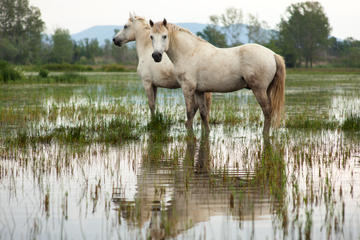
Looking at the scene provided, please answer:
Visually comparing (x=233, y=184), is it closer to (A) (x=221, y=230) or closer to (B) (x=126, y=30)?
(A) (x=221, y=230)

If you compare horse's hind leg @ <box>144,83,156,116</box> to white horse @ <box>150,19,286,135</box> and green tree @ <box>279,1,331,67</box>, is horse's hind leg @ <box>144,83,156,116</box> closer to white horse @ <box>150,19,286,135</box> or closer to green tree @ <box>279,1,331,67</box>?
white horse @ <box>150,19,286,135</box>

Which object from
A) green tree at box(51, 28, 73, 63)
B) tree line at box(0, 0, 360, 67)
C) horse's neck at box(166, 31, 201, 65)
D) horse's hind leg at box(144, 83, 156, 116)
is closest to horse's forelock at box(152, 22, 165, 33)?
horse's neck at box(166, 31, 201, 65)

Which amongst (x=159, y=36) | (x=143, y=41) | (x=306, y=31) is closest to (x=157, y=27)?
(x=159, y=36)

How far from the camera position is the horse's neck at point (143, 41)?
Answer: 10.6 m

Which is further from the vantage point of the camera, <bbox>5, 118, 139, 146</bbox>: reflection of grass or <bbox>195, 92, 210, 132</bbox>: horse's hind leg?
<bbox>195, 92, 210, 132</bbox>: horse's hind leg

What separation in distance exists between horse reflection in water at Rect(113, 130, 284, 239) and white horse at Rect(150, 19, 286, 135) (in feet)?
8.37

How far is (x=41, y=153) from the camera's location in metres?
6.96

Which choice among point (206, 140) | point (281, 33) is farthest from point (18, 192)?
point (281, 33)

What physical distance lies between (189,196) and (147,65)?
600 centimetres

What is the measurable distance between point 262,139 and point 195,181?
10.9 ft

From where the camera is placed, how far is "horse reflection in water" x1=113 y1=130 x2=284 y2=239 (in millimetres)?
4020

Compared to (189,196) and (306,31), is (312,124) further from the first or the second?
(306,31)

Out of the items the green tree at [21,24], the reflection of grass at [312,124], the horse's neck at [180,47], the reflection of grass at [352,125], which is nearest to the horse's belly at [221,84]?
the horse's neck at [180,47]

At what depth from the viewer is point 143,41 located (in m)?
10.7
